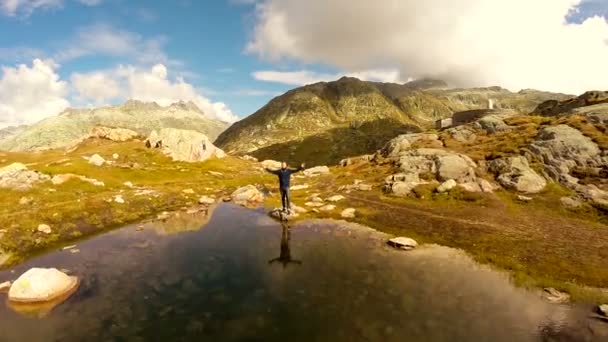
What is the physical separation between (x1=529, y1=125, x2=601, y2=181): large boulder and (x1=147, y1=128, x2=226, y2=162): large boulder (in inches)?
4223

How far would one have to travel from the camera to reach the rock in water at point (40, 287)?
24828 millimetres

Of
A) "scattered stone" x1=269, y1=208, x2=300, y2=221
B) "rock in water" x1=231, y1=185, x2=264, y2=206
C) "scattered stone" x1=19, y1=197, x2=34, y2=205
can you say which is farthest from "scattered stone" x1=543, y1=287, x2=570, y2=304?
"scattered stone" x1=19, y1=197, x2=34, y2=205

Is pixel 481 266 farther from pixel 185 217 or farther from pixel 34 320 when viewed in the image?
pixel 185 217

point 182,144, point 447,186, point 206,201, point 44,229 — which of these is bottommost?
point 206,201

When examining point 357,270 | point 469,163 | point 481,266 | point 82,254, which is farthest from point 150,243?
point 469,163

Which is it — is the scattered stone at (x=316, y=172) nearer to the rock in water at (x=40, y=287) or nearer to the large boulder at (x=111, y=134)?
the rock in water at (x=40, y=287)

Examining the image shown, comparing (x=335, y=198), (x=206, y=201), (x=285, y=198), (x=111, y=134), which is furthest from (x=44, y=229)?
(x=111, y=134)

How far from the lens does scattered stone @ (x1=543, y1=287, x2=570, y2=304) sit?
24297 millimetres

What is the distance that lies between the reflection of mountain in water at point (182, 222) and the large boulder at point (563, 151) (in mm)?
53835

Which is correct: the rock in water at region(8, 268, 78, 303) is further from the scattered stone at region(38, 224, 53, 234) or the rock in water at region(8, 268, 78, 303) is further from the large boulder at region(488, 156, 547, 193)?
the large boulder at region(488, 156, 547, 193)

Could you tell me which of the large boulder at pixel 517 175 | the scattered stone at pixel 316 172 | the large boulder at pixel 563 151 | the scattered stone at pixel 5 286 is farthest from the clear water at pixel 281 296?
the scattered stone at pixel 316 172

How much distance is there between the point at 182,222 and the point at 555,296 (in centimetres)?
3994

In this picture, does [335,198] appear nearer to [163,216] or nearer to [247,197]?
[247,197]

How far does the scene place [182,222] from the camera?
48562 mm
